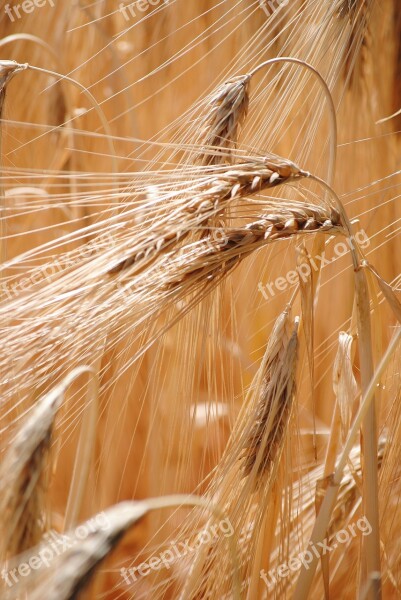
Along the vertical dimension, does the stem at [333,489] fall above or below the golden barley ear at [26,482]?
below

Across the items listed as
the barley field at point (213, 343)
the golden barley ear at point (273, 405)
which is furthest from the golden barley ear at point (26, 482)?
the golden barley ear at point (273, 405)

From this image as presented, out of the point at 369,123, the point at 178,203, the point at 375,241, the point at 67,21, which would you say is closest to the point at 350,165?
the point at 369,123

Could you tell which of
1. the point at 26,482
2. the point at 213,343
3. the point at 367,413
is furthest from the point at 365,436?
the point at 26,482

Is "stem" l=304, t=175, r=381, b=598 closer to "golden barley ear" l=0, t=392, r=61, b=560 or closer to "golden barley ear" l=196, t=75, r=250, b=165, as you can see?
"golden barley ear" l=196, t=75, r=250, b=165

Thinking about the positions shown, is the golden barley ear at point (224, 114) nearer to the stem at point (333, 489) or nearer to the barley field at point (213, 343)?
the barley field at point (213, 343)

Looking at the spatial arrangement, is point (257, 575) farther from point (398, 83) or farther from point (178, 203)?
point (398, 83)

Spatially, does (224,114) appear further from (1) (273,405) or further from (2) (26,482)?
(2) (26,482)

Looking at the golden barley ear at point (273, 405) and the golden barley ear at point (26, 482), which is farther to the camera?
the golden barley ear at point (273, 405)

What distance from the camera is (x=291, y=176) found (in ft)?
1.76

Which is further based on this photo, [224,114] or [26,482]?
[224,114]

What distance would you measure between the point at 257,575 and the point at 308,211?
12.1 inches

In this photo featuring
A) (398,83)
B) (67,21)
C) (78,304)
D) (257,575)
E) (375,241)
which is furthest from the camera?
(375,241)

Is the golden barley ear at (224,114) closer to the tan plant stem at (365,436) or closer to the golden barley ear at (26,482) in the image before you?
the tan plant stem at (365,436)

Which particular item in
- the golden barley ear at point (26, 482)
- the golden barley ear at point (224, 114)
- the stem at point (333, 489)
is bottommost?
the stem at point (333, 489)
